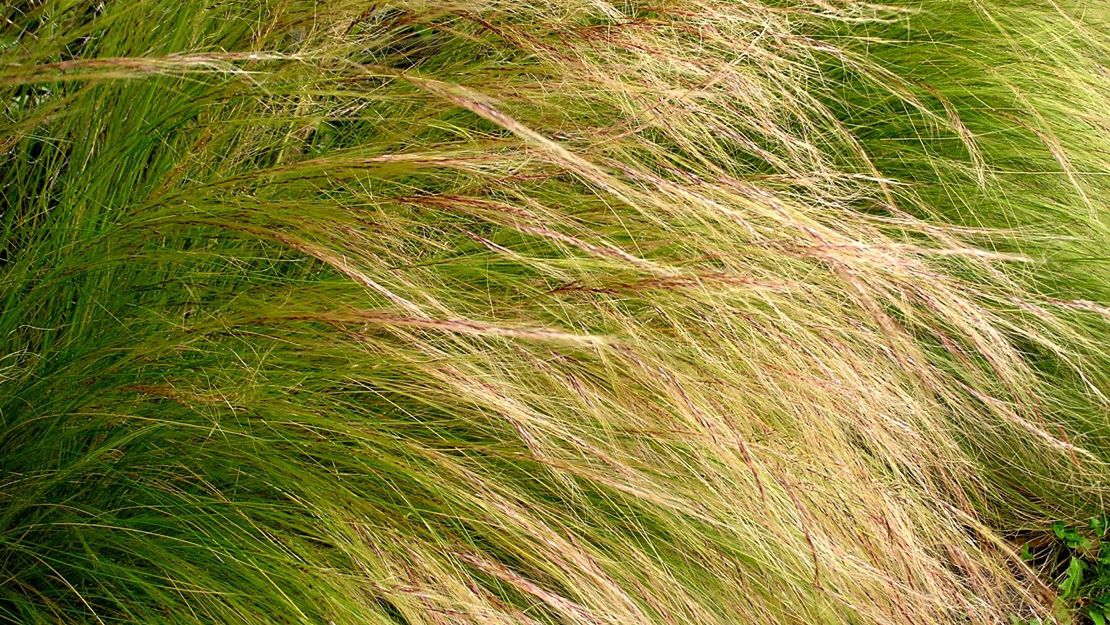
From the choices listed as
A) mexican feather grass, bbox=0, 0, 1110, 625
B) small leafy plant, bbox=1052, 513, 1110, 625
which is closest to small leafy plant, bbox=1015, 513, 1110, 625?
small leafy plant, bbox=1052, 513, 1110, 625

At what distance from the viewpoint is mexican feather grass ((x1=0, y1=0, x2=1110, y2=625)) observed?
4.65ft

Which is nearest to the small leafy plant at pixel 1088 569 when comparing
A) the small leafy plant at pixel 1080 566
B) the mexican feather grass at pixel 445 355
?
the small leafy plant at pixel 1080 566

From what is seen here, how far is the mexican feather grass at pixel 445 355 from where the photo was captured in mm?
1417

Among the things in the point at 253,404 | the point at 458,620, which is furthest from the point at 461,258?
the point at 458,620

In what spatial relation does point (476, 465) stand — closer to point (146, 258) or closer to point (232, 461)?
point (232, 461)

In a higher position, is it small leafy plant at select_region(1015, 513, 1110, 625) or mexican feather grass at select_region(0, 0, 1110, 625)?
mexican feather grass at select_region(0, 0, 1110, 625)

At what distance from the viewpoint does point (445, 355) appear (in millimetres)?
1442

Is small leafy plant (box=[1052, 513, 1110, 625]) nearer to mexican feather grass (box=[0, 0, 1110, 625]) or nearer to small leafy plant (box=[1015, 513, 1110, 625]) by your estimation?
small leafy plant (box=[1015, 513, 1110, 625])

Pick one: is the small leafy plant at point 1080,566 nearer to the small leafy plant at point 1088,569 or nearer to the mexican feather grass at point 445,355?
the small leafy plant at point 1088,569

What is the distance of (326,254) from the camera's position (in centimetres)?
131

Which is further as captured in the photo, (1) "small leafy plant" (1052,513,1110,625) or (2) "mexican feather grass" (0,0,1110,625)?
(1) "small leafy plant" (1052,513,1110,625)

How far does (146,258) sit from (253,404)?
0.25 m

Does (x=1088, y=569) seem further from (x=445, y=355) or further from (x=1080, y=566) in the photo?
(x=445, y=355)

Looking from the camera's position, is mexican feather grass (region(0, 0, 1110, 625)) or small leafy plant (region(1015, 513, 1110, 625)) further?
small leafy plant (region(1015, 513, 1110, 625))
